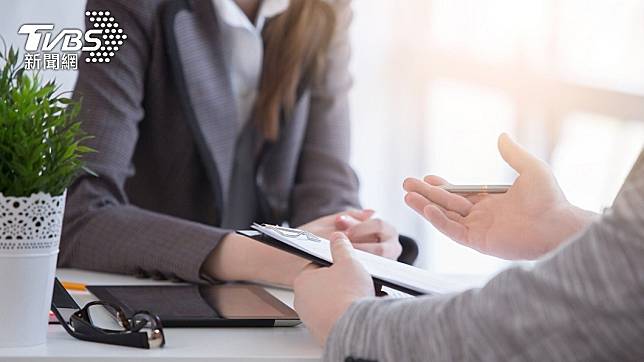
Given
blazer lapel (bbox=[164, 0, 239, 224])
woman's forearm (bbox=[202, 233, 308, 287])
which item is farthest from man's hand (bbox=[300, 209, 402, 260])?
blazer lapel (bbox=[164, 0, 239, 224])

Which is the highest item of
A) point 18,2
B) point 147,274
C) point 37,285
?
point 18,2

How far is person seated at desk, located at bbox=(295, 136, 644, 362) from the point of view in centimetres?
57

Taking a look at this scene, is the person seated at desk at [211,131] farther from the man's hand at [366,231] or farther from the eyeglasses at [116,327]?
the eyeglasses at [116,327]

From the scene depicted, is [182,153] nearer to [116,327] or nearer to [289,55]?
[289,55]

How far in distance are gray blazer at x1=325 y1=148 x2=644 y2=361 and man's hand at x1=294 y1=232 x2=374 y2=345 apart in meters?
0.11

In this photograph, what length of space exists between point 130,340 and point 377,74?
187 cm

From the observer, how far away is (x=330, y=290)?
780 mm

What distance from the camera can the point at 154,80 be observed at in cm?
150

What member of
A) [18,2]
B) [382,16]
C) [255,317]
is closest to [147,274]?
[255,317]

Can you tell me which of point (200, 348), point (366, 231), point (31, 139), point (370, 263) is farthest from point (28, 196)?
point (366, 231)

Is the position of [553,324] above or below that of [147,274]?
above

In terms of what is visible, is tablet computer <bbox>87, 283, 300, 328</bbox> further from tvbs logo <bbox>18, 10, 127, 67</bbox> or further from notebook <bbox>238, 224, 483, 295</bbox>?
tvbs logo <bbox>18, 10, 127, 67</bbox>

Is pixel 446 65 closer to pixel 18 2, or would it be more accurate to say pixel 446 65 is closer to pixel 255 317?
pixel 18 2

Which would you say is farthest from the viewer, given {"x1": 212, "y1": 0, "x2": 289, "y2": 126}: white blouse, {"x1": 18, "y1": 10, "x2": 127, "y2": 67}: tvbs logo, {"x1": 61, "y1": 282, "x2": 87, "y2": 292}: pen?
{"x1": 212, "y1": 0, "x2": 289, "y2": 126}: white blouse
